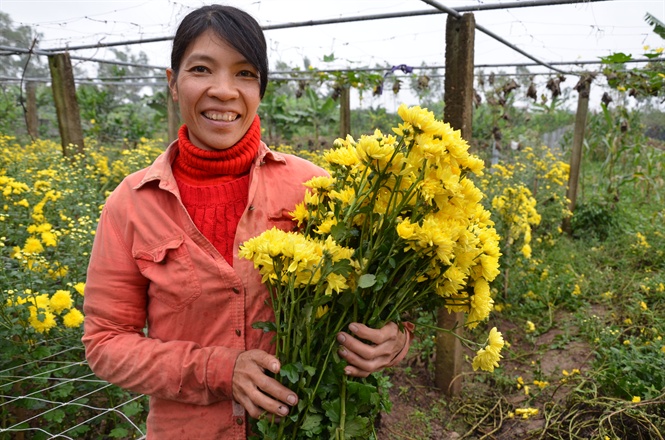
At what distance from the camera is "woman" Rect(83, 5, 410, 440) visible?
40.1 inches

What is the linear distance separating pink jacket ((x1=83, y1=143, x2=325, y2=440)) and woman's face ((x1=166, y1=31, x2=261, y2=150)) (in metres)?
0.14

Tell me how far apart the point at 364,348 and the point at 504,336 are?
10.3 ft

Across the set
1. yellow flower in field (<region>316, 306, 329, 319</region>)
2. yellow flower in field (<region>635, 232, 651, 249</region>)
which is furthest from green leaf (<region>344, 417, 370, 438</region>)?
yellow flower in field (<region>635, 232, 651, 249</region>)

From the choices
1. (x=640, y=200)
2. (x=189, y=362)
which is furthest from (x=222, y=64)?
(x=640, y=200)

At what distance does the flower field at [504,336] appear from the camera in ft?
6.12

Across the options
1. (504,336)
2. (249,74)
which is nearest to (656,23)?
(504,336)

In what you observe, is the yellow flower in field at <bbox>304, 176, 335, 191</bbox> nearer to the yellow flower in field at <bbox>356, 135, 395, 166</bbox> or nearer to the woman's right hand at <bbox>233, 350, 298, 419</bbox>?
the yellow flower in field at <bbox>356, 135, 395, 166</bbox>

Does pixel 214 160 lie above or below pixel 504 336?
above

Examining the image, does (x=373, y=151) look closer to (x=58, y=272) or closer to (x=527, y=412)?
(x=58, y=272)

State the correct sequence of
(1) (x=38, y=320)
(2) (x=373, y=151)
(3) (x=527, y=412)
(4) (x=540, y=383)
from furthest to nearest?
(4) (x=540, y=383) → (3) (x=527, y=412) → (1) (x=38, y=320) → (2) (x=373, y=151)

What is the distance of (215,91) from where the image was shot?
105cm

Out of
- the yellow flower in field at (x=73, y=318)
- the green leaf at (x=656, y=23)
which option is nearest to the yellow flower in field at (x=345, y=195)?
the yellow flower in field at (x=73, y=318)

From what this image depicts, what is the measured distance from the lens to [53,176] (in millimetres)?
3648

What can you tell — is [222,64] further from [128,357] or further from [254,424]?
[254,424]
